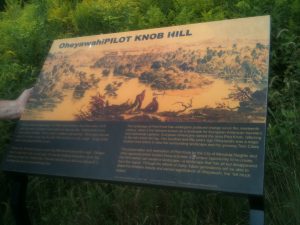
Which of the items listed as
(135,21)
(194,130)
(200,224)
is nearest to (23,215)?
(200,224)

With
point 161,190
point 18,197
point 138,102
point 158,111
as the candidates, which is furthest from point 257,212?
point 18,197

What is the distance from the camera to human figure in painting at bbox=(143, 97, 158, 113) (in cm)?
291

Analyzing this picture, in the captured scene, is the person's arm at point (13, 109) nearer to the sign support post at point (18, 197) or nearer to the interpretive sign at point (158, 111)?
the interpretive sign at point (158, 111)

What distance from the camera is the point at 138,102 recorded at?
9.87 feet

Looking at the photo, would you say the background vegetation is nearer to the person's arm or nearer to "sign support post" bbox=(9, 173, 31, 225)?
"sign support post" bbox=(9, 173, 31, 225)

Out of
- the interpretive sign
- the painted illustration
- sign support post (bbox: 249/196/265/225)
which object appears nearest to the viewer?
sign support post (bbox: 249/196/265/225)

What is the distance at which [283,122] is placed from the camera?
12.7 feet

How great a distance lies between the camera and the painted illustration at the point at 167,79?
2.71 metres

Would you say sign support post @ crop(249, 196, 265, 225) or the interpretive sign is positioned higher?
the interpretive sign

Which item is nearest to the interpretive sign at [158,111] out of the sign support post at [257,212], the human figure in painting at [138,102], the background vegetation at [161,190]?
the human figure in painting at [138,102]

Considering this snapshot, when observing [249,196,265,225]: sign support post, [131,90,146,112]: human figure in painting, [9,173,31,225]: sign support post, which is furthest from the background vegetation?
[131,90,146,112]: human figure in painting

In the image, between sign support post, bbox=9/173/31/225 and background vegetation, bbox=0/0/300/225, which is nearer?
sign support post, bbox=9/173/31/225

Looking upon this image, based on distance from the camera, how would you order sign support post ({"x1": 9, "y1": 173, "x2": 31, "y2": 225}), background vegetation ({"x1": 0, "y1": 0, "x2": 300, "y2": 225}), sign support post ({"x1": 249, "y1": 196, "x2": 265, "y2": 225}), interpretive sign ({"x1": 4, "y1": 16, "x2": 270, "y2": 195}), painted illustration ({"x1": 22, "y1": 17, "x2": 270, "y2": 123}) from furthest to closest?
background vegetation ({"x1": 0, "y1": 0, "x2": 300, "y2": 225}) < sign support post ({"x1": 9, "y1": 173, "x2": 31, "y2": 225}) < painted illustration ({"x1": 22, "y1": 17, "x2": 270, "y2": 123}) < interpretive sign ({"x1": 4, "y1": 16, "x2": 270, "y2": 195}) < sign support post ({"x1": 249, "y1": 196, "x2": 265, "y2": 225})

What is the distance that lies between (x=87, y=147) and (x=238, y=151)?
1019 mm
